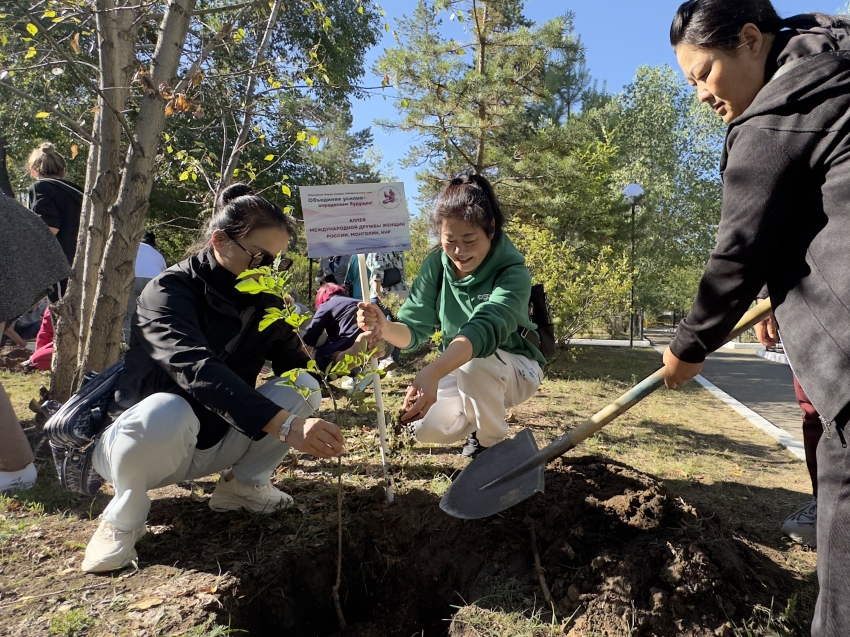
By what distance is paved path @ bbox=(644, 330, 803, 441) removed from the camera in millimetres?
5383

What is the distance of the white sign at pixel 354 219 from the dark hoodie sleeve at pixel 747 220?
5.44ft

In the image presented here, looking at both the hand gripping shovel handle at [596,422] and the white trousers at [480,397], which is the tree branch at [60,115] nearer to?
the white trousers at [480,397]

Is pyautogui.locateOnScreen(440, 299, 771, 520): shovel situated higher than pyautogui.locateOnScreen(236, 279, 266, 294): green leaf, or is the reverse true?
pyautogui.locateOnScreen(236, 279, 266, 294): green leaf

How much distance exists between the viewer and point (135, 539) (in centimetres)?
219

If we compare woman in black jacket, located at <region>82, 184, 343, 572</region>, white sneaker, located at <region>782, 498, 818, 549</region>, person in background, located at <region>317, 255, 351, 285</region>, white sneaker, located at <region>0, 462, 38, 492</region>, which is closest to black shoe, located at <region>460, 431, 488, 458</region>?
woman in black jacket, located at <region>82, 184, 343, 572</region>

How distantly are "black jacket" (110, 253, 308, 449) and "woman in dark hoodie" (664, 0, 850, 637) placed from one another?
1.56 metres

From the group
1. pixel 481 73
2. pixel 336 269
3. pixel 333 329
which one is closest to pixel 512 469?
pixel 333 329

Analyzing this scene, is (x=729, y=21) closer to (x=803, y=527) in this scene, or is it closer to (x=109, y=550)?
(x=803, y=527)

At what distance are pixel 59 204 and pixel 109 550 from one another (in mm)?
3369

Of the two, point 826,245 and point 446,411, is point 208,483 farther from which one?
point 826,245

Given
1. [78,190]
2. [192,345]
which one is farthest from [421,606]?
[78,190]

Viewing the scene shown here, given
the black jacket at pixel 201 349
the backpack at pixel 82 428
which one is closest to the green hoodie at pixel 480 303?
the black jacket at pixel 201 349

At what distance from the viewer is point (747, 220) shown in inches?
49.8

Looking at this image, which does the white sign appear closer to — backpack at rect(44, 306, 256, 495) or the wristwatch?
backpack at rect(44, 306, 256, 495)
